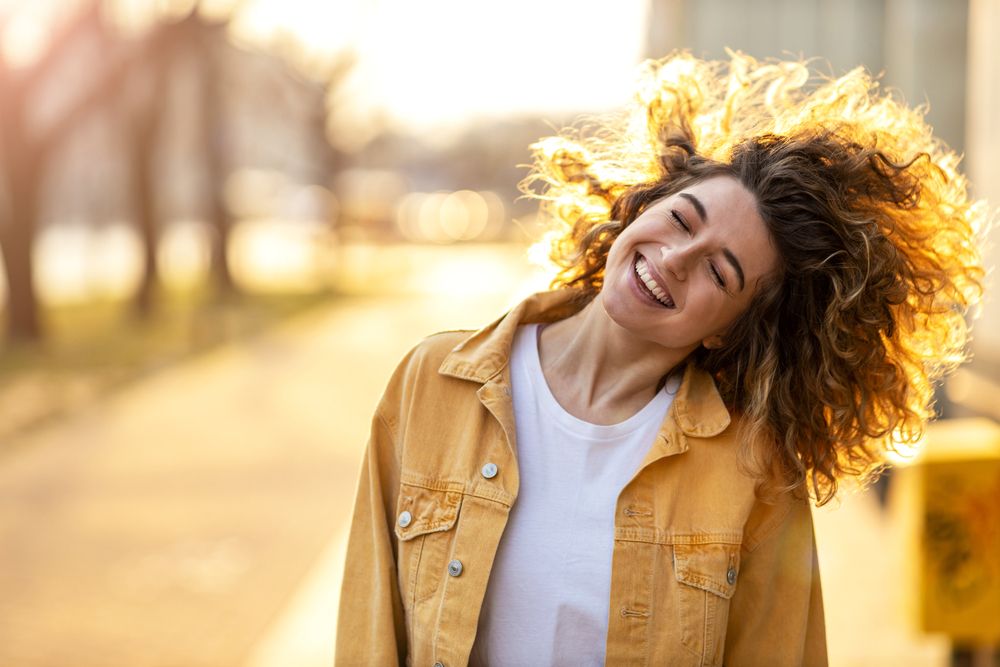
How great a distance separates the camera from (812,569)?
8.21ft

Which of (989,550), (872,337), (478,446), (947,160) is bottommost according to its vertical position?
(989,550)

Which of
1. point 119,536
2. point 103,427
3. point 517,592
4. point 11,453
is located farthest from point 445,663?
point 103,427

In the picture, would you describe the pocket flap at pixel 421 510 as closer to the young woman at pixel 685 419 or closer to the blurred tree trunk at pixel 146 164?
the young woman at pixel 685 419

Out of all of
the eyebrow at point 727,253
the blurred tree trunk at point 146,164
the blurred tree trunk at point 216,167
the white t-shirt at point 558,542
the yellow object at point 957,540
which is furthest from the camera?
the blurred tree trunk at point 216,167

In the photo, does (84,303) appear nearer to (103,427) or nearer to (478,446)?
(103,427)

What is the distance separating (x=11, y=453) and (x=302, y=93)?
61.9 ft

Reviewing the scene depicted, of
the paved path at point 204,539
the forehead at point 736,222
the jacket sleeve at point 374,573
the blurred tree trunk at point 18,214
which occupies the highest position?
the blurred tree trunk at point 18,214

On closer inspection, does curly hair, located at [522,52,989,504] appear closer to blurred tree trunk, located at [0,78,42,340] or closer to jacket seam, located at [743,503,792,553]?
jacket seam, located at [743,503,792,553]

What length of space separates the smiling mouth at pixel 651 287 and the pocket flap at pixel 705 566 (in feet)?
1.63

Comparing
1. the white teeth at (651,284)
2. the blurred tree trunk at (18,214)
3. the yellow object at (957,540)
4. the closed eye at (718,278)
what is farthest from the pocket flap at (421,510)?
the blurred tree trunk at (18,214)

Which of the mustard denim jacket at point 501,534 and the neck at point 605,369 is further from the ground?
the neck at point 605,369

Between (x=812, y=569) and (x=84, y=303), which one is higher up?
(x=84, y=303)

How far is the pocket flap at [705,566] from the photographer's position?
241cm

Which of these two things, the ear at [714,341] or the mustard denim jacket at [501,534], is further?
the ear at [714,341]
